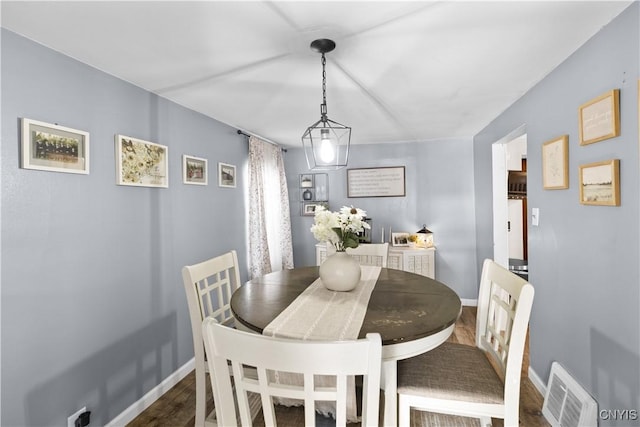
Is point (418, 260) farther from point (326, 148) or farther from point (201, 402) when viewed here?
point (201, 402)

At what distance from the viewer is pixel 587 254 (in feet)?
5.62

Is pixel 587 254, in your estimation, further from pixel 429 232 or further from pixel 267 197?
pixel 267 197

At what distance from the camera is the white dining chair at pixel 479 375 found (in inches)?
50.8

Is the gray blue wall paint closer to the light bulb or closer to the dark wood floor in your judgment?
the dark wood floor

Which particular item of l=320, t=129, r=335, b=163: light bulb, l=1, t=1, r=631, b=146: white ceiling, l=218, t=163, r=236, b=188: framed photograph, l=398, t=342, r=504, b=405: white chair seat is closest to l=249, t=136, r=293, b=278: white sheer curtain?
l=218, t=163, r=236, b=188: framed photograph

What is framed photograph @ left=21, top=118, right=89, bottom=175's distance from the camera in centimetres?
154

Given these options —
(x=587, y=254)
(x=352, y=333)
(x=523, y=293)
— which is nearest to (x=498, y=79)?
(x=587, y=254)

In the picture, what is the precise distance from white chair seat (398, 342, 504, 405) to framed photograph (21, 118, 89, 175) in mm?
2042

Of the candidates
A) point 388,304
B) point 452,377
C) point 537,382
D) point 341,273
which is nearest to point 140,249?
point 341,273

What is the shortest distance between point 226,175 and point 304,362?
9.08ft

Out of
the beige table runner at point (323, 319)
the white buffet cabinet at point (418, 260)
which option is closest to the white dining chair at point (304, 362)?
the beige table runner at point (323, 319)

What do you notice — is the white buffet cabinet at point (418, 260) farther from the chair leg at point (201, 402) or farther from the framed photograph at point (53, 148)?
the framed photograph at point (53, 148)

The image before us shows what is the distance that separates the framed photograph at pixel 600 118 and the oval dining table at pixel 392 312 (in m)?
1.07

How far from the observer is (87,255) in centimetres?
185
